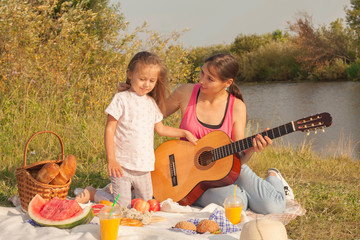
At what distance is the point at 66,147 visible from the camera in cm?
603

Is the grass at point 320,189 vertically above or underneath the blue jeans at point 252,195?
underneath

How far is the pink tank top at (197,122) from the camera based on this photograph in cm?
440

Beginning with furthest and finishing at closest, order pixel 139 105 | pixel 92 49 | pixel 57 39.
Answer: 1. pixel 92 49
2. pixel 57 39
3. pixel 139 105

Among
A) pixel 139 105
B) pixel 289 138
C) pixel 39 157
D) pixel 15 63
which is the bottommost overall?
pixel 289 138

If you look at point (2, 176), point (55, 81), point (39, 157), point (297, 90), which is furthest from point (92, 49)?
point (297, 90)

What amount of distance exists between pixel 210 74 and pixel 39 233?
2.08m

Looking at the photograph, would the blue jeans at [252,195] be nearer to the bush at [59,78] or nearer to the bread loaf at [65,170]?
the bread loaf at [65,170]

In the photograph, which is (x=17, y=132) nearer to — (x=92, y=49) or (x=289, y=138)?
(x=92, y=49)

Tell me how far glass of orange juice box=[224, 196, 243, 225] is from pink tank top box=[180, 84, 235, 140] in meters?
0.92

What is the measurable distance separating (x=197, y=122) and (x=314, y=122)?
1.20 meters

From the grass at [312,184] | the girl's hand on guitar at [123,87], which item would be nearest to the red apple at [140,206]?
the girl's hand on guitar at [123,87]

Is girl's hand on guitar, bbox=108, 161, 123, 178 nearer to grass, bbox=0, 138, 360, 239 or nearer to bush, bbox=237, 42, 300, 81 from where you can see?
grass, bbox=0, 138, 360, 239

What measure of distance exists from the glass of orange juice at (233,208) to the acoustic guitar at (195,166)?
427 mm

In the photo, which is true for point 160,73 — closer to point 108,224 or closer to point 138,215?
point 138,215
